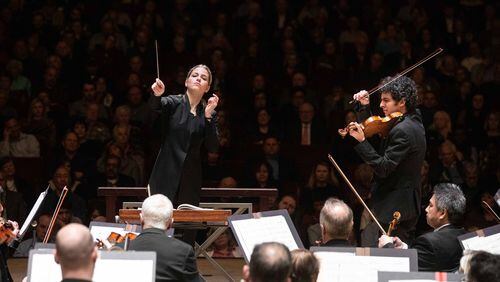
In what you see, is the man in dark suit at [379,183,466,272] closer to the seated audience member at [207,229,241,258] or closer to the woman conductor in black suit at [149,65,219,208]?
the woman conductor in black suit at [149,65,219,208]

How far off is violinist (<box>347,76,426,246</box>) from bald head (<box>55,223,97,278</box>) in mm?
2272

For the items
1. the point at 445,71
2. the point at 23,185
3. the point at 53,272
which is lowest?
the point at 53,272

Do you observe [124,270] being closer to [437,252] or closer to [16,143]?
[437,252]

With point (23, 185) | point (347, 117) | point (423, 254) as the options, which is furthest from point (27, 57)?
point (423, 254)

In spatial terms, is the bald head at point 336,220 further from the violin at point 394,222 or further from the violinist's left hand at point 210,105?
the violinist's left hand at point 210,105

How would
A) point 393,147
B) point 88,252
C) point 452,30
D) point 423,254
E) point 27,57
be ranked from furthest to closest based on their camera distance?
point 452,30
point 27,57
point 393,147
point 423,254
point 88,252

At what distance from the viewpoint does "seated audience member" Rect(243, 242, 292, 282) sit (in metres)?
3.27

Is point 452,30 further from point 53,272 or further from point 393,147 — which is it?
point 53,272

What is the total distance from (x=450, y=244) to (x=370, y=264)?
607 millimetres

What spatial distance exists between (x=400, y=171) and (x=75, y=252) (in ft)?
8.21

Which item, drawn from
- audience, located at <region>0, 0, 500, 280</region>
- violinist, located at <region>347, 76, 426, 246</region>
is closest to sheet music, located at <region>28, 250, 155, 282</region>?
violinist, located at <region>347, 76, 426, 246</region>

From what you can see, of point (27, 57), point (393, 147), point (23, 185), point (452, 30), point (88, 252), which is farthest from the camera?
point (452, 30)

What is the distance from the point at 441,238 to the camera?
4.51 meters

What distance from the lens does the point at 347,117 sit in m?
9.08
